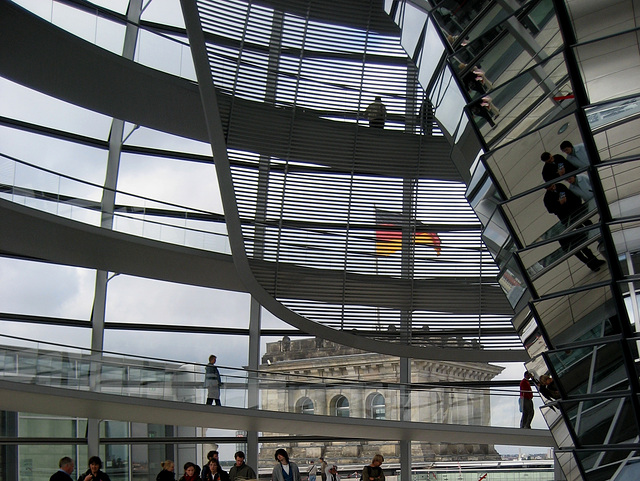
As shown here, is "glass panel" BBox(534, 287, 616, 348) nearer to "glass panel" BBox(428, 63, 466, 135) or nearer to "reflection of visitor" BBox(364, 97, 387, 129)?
"glass panel" BBox(428, 63, 466, 135)

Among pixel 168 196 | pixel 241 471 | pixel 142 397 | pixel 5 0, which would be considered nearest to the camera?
pixel 241 471

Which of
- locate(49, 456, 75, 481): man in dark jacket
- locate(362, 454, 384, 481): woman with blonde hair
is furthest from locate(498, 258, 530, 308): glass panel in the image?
locate(49, 456, 75, 481): man in dark jacket

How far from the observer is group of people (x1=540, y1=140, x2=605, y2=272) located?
17.8ft

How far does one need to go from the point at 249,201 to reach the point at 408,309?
462 cm

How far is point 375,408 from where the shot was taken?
1797 centimetres

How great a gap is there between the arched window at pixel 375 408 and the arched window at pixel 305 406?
1.31 meters

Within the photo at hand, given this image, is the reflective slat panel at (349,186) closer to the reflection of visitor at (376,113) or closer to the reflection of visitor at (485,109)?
the reflection of visitor at (376,113)

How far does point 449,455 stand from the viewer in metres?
22.3

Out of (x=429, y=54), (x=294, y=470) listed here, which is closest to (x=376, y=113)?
(x=294, y=470)

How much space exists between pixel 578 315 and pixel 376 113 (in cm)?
1244

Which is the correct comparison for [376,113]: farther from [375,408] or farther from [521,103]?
[521,103]

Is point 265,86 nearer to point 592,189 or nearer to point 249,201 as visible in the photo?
point 249,201

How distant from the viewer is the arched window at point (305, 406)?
57.2 ft

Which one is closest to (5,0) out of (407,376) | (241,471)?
(241,471)
